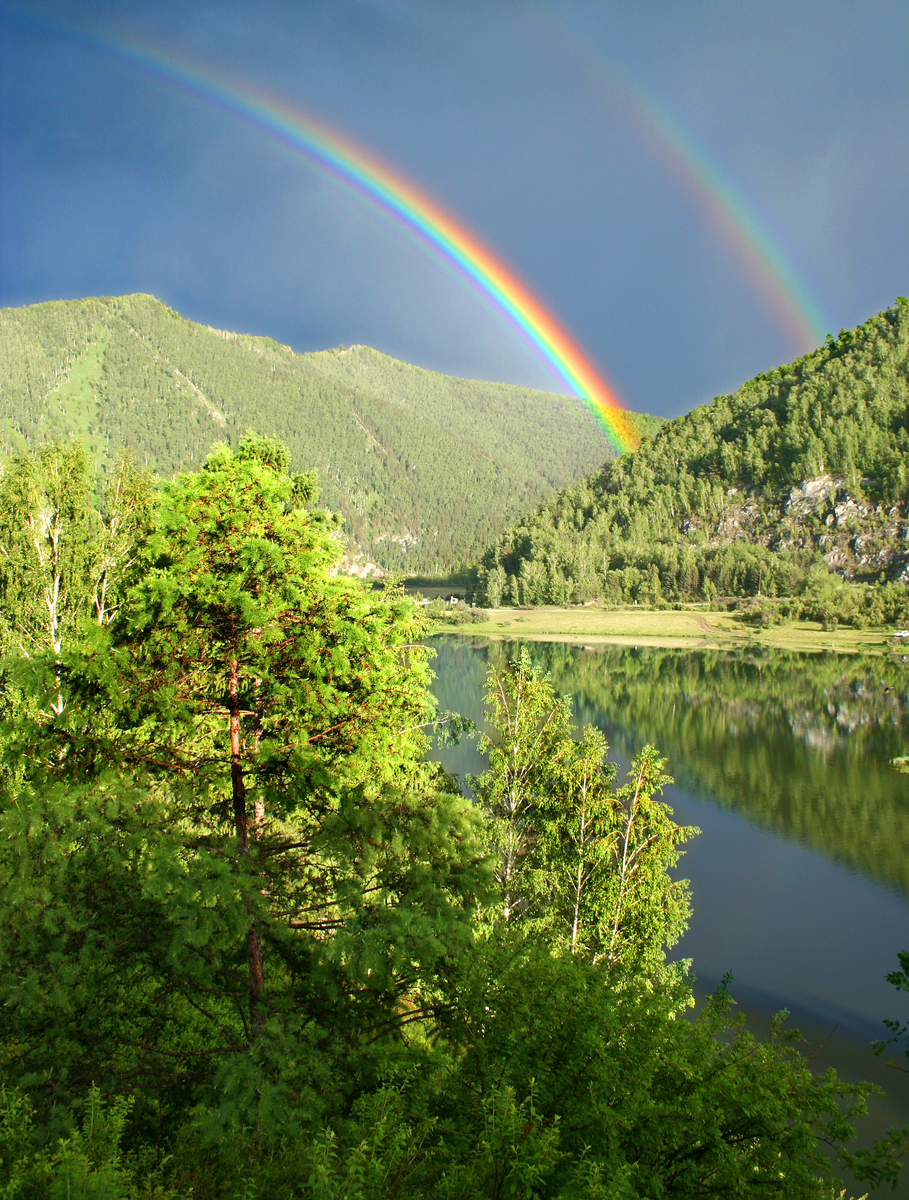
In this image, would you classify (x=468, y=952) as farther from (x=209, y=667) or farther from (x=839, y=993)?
(x=839, y=993)

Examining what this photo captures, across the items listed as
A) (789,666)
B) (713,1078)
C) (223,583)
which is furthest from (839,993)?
(789,666)

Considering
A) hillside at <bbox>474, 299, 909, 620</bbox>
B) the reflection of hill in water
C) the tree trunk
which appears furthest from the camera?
hillside at <bbox>474, 299, 909, 620</bbox>

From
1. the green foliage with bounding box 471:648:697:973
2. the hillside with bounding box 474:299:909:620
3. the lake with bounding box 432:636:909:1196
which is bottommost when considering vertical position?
the lake with bounding box 432:636:909:1196

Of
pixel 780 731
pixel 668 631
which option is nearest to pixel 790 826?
pixel 780 731

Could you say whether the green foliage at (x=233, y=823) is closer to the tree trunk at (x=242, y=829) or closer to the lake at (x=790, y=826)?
the tree trunk at (x=242, y=829)

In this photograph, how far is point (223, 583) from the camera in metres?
6.58

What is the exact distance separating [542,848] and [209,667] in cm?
1192

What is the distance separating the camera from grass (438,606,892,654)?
4193 inches

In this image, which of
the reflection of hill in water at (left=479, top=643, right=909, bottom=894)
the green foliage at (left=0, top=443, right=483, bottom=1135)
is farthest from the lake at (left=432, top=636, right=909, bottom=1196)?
the green foliage at (left=0, top=443, right=483, bottom=1135)

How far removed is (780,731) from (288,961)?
57564 millimetres

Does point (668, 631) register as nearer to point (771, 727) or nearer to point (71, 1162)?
point (771, 727)

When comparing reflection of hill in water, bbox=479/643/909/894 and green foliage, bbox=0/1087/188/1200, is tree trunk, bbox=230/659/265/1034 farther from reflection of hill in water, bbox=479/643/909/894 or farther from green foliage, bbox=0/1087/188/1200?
reflection of hill in water, bbox=479/643/909/894

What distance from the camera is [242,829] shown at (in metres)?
7.08

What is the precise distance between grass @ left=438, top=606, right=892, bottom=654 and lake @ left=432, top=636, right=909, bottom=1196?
25.2 m
